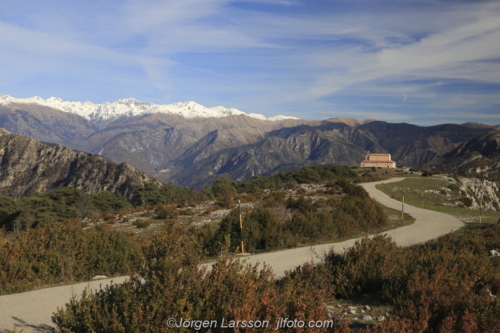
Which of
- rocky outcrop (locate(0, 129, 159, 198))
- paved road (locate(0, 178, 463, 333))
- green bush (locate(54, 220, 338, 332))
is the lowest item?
rocky outcrop (locate(0, 129, 159, 198))

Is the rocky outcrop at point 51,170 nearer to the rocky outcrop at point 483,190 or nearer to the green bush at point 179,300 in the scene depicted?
the rocky outcrop at point 483,190

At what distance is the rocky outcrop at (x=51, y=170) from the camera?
349ft

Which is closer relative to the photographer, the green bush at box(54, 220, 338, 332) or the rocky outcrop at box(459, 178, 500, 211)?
the green bush at box(54, 220, 338, 332)

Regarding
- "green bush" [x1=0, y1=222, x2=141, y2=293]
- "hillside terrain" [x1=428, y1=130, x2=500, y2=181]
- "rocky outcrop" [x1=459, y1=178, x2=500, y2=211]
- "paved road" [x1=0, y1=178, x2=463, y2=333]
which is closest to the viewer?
"paved road" [x1=0, y1=178, x2=463, y2=333]

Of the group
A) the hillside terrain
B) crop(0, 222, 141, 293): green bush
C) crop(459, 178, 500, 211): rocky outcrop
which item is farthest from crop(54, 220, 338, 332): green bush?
the hillside terrain

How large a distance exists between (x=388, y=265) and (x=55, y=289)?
748 centimetres

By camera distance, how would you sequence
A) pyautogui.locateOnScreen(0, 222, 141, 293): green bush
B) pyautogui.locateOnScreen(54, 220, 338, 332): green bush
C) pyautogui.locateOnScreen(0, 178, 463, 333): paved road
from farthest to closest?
1. pyautogui.locateOnScreen(0, 222, 141, 293): green bush
2. pyautogui.locateOnScreen(0, 178, 463, 333): paved road
3. pyautogui.locateOnScreen(54, 220, 338, 332): green bush

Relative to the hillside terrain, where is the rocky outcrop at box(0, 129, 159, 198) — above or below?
below

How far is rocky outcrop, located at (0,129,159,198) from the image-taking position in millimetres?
106375

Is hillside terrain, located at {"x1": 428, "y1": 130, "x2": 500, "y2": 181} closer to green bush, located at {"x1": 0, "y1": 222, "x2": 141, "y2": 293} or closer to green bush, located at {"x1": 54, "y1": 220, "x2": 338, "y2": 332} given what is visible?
green bush, located at {"x1": 0, "y1": 222, "x2": 141, "y2": 293}

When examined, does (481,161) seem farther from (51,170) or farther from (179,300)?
(51,170)

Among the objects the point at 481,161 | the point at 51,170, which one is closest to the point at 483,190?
the point at 481,161

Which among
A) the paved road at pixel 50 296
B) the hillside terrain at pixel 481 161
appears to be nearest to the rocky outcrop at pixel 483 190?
the hillside terrain at pixel 481 161

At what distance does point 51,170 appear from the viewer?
125938mm
